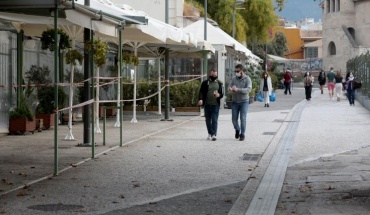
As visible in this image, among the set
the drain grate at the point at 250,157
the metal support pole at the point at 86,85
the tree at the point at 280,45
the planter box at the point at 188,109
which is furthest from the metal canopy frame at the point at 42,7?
the tree at the point at 280,45

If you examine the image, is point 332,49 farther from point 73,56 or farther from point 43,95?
point 73,56

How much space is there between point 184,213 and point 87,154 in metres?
7.36

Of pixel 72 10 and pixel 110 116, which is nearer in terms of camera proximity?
pixel 72 10

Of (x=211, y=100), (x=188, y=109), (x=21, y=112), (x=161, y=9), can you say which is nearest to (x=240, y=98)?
(x=211, y=100)

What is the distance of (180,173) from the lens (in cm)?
1527

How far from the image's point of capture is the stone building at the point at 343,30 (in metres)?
104

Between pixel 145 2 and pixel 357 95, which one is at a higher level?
pixel 145 2

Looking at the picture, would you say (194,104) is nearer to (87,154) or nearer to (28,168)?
(87,154)

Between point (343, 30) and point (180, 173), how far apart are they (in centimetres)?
9324

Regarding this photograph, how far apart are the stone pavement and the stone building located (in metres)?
80.6

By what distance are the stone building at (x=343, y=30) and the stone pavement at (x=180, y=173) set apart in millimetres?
80565

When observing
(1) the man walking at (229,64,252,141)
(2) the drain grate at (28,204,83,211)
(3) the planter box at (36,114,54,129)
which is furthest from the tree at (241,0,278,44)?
(2) the drain grate at (28,204,83,211)

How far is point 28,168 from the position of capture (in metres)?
15.8

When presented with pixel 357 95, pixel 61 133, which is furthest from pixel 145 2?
pixel 61 133
